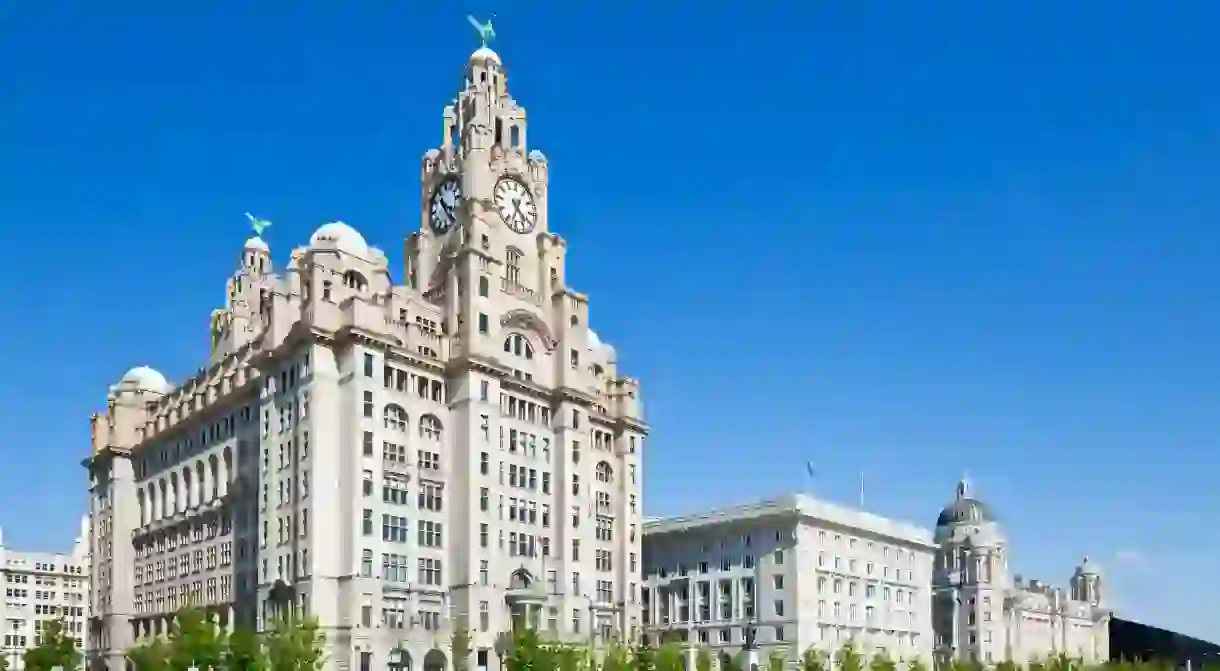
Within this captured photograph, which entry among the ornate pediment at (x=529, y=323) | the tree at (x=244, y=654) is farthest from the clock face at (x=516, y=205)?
the tree at (x=244, y=654)

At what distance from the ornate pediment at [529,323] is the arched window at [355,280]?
1249 centimetres

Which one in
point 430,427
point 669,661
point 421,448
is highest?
point 430,427

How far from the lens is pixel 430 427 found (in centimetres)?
12988

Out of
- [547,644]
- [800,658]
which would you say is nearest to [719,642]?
[800,658]

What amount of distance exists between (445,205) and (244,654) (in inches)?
1921

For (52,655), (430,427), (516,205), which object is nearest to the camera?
(430,427)

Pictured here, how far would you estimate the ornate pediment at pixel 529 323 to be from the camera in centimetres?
13750

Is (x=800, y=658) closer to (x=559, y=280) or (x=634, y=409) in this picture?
(x=634, y=409)

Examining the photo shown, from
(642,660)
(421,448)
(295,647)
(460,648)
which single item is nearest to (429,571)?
(460,648)

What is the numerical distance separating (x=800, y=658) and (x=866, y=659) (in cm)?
1238

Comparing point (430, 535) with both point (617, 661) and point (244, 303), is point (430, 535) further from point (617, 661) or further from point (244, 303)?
point (244, 303)

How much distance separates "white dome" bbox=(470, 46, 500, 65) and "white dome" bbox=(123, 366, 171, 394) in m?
54.3

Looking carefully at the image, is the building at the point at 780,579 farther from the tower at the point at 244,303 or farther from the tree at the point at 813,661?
the tower at the point at 244,303

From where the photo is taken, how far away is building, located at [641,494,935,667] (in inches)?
6191
